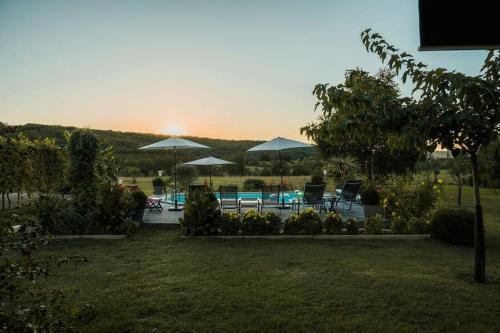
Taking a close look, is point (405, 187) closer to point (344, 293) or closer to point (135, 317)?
point (344, 293)

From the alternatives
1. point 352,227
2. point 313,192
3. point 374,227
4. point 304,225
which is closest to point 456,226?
point 374,227

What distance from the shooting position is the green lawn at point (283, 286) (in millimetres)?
3787

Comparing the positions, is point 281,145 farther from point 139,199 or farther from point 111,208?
point 111,208

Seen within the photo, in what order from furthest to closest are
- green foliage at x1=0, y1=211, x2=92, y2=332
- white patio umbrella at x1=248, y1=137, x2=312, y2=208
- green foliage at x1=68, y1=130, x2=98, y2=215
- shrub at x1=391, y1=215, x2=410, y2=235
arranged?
white patio umbrella at x1=248, y1=137, x2=312, y2=208 → green foliage at x1=68, y1=130, x2=98, y2=215 → shrub at x1=391, y1=215, x2=410, y2=235 → green foliage at x1=0, y1=211, x2=92, y2=332

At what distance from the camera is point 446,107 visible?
4484mm

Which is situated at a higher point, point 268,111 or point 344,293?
point 268,111

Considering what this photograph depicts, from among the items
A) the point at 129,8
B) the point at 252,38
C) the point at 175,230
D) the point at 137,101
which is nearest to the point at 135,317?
the point at 175,230

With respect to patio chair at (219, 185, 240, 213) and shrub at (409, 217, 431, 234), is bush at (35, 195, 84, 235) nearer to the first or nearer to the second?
patio chair at (219, 185, 240, 213)

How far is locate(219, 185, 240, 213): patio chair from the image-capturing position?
1036 centimetres

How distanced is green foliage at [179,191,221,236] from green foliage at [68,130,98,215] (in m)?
2.51

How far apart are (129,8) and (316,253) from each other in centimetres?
689

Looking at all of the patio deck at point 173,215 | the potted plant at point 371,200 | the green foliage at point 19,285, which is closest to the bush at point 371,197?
the potted plant at point 371,200

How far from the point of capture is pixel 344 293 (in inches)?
180

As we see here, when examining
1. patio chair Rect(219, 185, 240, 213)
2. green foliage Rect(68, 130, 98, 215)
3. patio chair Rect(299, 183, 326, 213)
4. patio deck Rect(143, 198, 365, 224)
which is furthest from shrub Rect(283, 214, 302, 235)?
green foliage Rect(68, 130, 98, 215)
